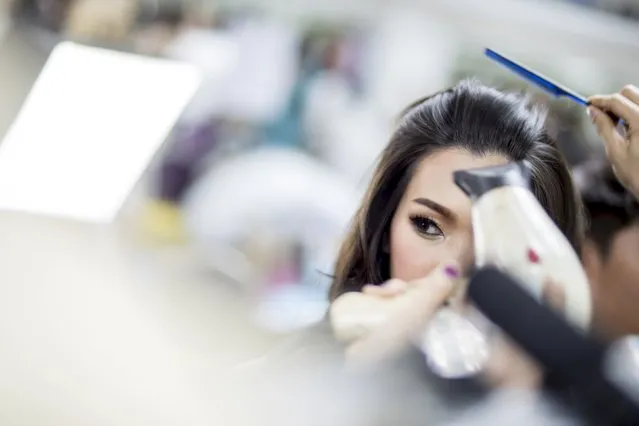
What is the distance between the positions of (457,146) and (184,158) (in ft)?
2.06

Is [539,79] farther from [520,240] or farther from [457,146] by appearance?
[520,240]

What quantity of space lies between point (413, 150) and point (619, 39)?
109 cm

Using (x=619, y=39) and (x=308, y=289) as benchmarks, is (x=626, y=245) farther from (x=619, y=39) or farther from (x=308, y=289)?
(x=619, y=39)

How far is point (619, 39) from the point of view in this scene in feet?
5.16

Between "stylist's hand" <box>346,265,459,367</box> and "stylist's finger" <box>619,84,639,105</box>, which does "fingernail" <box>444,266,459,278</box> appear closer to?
"stylist's hand" <box>346,265,459,367</box>

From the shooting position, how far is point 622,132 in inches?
26.8

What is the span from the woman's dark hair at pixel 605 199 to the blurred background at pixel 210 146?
0.09ft

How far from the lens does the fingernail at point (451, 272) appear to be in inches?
19.6

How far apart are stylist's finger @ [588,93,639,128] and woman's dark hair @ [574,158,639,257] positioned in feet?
0.53

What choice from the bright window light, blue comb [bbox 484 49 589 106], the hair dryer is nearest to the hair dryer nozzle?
the hair dryer

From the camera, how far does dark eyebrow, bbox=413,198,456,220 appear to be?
1.88ft

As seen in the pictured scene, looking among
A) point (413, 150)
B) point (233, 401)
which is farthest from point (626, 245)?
point (233, 401)

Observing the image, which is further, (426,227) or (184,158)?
(184,158)

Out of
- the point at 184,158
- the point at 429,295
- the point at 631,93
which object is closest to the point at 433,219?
the point at 429,295
